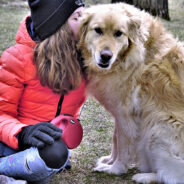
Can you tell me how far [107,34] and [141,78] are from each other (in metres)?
0.48

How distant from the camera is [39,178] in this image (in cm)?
239

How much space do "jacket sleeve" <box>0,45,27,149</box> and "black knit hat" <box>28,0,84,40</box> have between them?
9.9 inches

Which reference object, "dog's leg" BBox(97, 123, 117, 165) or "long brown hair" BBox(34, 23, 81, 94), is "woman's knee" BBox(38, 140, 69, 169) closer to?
"long brown hair" BBox(34, 23, 81, 94)

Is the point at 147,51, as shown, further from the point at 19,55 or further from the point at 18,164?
the point at 18,164

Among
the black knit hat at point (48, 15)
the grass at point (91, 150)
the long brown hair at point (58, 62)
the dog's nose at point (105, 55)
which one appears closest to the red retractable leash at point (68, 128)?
the long brown hair at point (58, 62)

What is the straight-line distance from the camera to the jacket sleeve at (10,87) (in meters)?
2.41

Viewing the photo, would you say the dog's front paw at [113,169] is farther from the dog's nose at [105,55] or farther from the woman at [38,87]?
the dog's nose at [105,55]

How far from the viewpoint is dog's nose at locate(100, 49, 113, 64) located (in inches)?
98.5

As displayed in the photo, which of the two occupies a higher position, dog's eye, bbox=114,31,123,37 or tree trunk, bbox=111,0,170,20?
dog's eye, bbox=114,31,123,37

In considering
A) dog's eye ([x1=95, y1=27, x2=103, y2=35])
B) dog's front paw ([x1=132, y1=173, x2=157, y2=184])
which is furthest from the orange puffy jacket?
dog's front paw ([x1=132, y1=173, x2=157, y2=184])

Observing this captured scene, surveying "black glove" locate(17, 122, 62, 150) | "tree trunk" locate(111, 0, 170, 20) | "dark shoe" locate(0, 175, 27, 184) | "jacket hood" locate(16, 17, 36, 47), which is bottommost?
"tree trunk" locate(111, 0, 170, 20)

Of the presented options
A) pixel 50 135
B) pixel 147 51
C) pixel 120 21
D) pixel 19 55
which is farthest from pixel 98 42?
pixel 50 135

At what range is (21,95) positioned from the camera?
8.55 feet

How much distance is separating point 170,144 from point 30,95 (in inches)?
49.2
